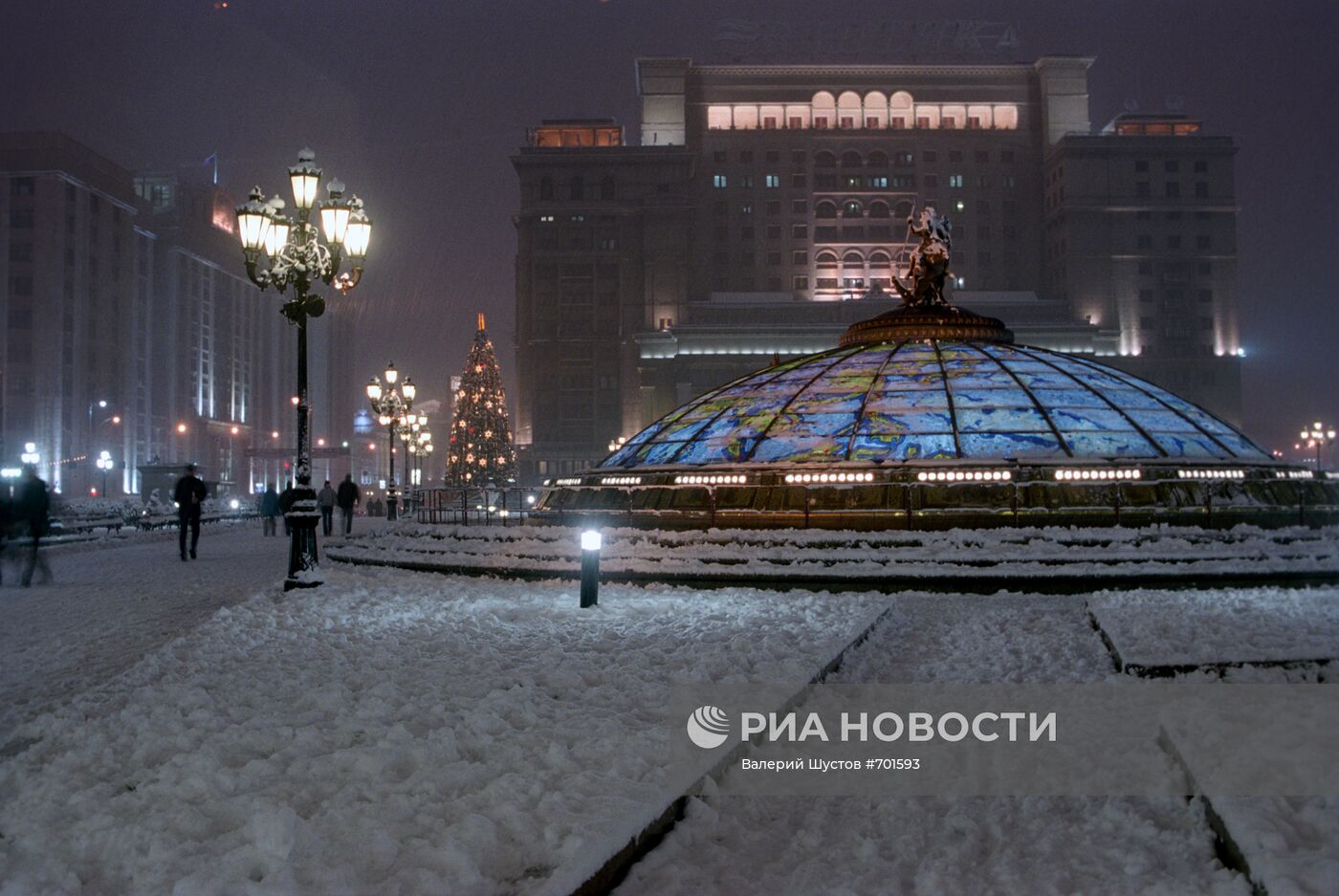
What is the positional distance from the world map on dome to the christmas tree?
3082 cm

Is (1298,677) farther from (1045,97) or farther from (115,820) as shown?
(1045,97)

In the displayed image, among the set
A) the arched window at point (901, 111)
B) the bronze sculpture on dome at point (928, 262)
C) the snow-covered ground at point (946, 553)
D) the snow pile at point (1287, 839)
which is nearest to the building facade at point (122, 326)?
the bronze sculpture on dome at point (928, 262)

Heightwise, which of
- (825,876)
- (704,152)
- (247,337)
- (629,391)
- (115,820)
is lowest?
(825,876)

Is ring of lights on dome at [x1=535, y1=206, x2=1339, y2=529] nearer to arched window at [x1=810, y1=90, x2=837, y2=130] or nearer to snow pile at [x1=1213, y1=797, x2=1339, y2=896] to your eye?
snow pile at [x1=1213, y1=797, x2=1339, y2=896]

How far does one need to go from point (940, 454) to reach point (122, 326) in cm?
8428

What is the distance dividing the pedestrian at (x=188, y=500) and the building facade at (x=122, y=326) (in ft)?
103

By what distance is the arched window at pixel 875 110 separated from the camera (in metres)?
86.9

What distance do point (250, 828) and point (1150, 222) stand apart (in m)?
87.3

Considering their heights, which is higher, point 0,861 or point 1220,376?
point 1220,376

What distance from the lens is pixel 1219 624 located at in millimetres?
9047

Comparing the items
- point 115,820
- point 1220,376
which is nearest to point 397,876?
point 115,820

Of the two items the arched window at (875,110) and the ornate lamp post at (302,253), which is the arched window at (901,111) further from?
the ornate lamp post at (302,253)

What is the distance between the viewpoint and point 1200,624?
906 cm

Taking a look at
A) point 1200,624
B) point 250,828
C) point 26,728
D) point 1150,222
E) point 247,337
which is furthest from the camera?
point 247,337
